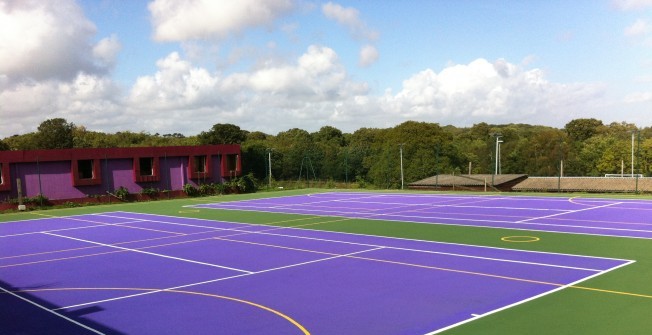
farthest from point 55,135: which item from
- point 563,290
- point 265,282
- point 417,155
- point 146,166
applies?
point 563,290

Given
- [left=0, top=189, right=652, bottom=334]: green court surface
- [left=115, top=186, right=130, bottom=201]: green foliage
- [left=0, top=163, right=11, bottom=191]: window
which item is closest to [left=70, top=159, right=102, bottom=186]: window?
[left=115, top=186, right=130, bottom=201]: green foliage

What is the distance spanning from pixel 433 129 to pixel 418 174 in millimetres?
30210

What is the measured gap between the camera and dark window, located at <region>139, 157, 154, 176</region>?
163 ft

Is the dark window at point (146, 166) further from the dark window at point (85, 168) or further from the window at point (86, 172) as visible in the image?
the dark window at point (85, 168)

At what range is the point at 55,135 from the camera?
8788cm

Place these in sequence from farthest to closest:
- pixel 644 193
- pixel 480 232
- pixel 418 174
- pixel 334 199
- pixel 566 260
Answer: pixel 418 174, pixel 334 199, pixel 644 193, pixel 480 232, pixel 566 260

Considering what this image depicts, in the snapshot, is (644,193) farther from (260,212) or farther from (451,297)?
(451,297)

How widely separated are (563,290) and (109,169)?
42.1m

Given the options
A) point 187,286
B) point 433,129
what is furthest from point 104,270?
point 433,129

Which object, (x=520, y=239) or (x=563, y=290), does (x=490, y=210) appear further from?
(x=563, y=290)

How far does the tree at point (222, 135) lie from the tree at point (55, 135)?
22.0 metres

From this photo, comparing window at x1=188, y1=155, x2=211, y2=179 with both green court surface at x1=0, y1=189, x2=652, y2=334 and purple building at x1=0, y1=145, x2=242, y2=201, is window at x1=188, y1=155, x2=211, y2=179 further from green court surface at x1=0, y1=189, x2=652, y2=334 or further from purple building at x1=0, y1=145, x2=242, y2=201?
green court surface at x1=0, y1=189, x2=652, y2=334

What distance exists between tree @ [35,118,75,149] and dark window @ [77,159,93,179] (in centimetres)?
4513

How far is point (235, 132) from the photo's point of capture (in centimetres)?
9444
